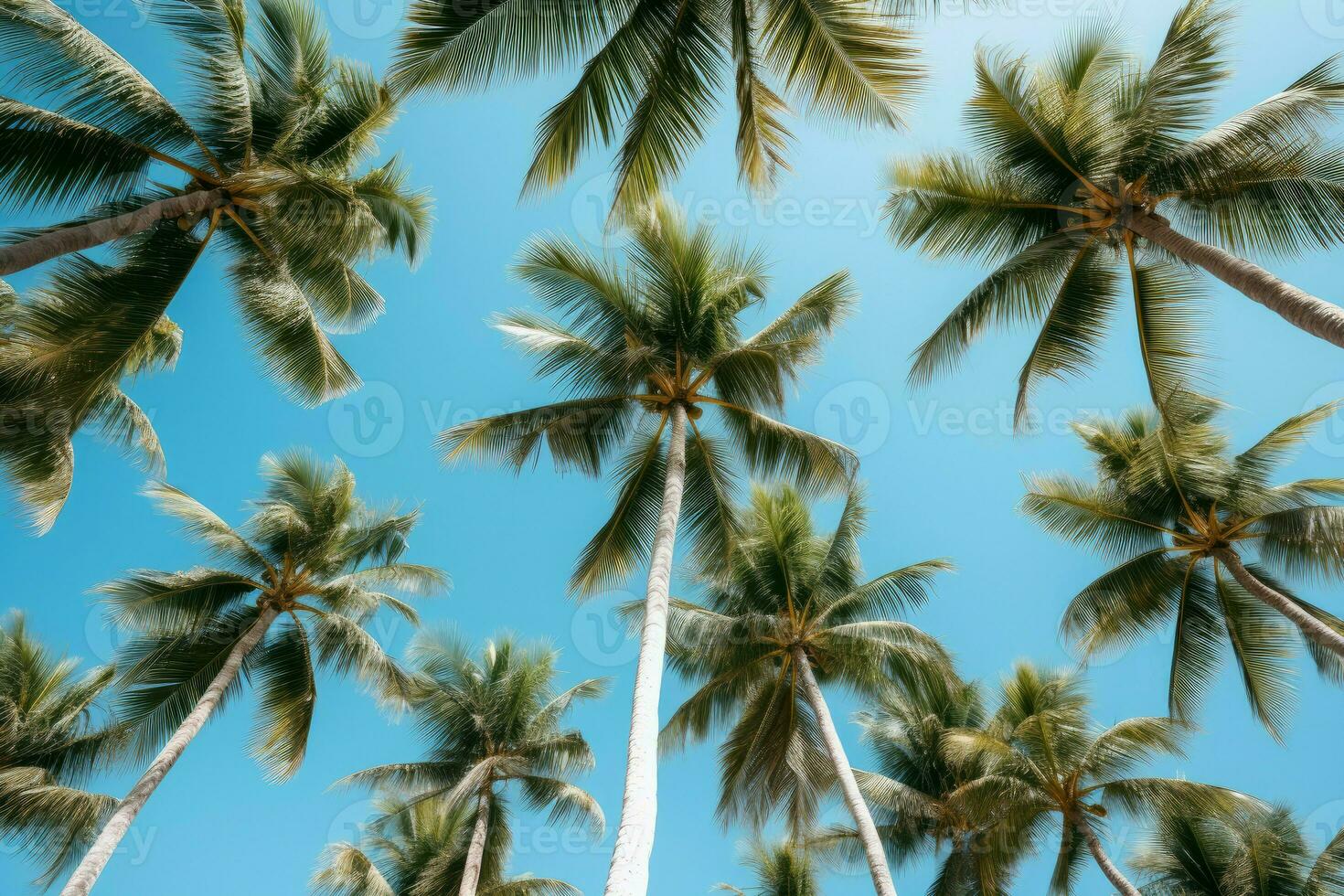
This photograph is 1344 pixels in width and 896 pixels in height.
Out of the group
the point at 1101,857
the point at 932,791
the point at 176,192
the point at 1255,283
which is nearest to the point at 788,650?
the point at 932,791

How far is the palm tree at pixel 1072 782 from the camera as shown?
14852mm

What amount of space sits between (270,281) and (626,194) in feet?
23.5

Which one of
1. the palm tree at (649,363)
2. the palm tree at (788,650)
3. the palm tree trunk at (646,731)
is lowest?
the palm tree trunk at (646,731)

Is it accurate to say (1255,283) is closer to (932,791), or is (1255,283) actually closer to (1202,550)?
(1202,550)

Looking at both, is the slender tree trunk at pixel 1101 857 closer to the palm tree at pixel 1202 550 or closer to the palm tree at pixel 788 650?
the palm tree at pixel 1202 550

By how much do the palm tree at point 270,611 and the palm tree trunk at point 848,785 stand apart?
8043 mm

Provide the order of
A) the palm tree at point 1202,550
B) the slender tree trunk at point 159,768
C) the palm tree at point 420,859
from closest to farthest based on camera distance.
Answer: the slender tree trunk at point 159,768
the palm tree at point 1202,550
the palm tree at point 420,859

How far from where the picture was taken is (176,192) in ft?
38.5

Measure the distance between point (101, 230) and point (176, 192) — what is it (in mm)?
1564

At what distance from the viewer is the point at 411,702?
17062 mm

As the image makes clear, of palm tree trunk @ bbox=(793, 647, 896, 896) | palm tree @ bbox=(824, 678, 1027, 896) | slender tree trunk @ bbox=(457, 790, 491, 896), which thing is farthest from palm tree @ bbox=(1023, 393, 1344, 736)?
slender tree trunk @ bbox=(457, 790, 491, 896)

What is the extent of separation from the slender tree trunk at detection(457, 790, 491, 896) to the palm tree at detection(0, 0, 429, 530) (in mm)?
9394

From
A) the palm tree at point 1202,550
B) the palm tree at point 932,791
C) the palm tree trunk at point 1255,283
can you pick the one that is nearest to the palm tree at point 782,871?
the palm tree at point 932,791

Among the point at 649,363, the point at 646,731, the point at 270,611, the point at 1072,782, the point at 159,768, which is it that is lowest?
the point at 646,731
